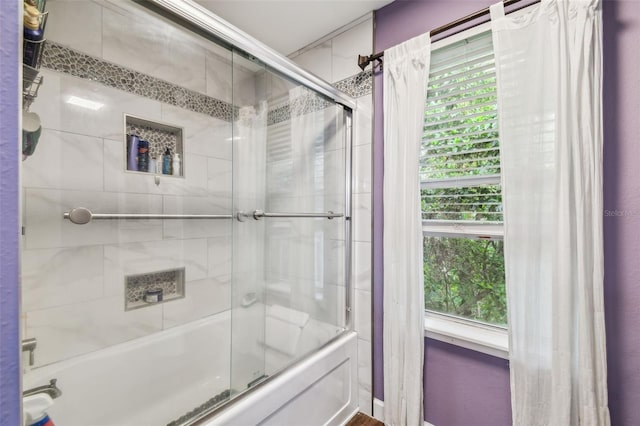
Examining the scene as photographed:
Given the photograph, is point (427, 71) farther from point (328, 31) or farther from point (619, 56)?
point (328, 31)

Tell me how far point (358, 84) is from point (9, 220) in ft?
5.57

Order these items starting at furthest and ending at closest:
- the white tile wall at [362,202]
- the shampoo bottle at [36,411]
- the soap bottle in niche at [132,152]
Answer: the white tile wall at [362,202] → the soap bottle in niche at [132,152] → the shampoo bottle at [36,411]

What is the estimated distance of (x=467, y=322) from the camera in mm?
1441

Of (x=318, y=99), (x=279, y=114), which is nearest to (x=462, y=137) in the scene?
(x=318, y=99)

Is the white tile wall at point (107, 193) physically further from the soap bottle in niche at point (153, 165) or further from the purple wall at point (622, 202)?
the purple wall at point (622, 202)

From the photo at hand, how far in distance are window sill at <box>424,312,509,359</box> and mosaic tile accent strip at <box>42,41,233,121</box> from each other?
1.47 meters

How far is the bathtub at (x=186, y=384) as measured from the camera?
1.19m

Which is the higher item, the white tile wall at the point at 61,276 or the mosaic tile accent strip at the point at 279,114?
the mosaic tile accent strip at the point at 279,114

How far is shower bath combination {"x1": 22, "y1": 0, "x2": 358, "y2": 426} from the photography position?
1.21 meters

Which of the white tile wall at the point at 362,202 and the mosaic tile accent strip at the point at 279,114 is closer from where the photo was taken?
the mosaic tile accent strip at the point at 279,114

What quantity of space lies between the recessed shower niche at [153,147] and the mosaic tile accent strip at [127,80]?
16 centimetres


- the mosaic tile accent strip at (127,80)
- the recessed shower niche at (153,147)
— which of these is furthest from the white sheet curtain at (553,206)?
the recessed shower niche at (153,147)

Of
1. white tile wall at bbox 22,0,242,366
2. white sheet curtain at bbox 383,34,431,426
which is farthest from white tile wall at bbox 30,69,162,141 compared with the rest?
white sheet curtain at bbox 383,34,431,426

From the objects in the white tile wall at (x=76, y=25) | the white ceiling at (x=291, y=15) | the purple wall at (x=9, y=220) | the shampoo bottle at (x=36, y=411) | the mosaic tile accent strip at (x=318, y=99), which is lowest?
the shampoo bottle at (x=36, y=411)
